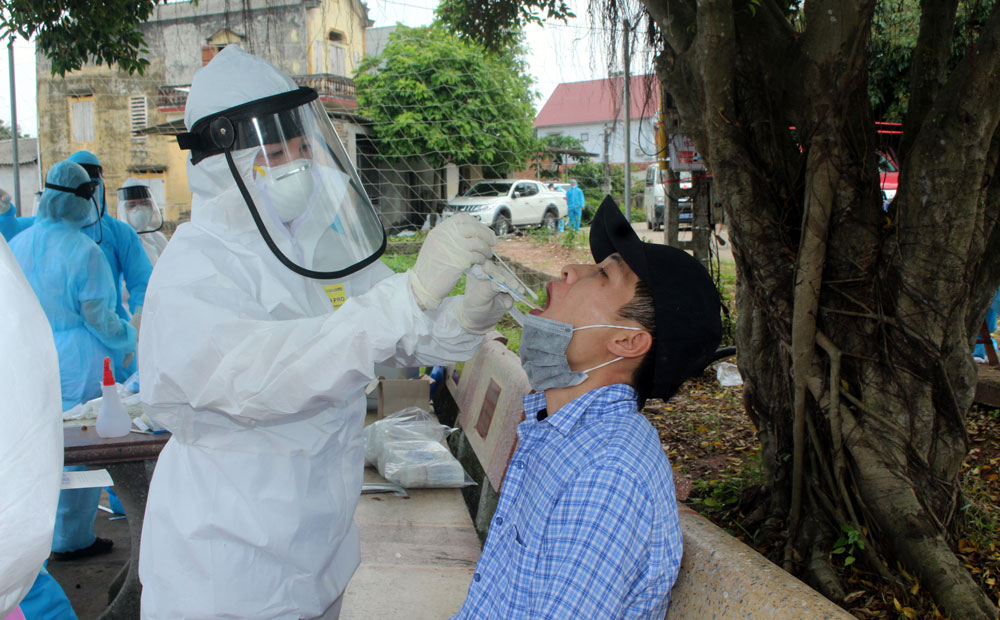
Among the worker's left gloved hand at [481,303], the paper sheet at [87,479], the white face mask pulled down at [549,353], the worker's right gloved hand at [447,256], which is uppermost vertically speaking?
the worker's right gloved hand at [447,256]

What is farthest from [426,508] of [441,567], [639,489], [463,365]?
[639,489]

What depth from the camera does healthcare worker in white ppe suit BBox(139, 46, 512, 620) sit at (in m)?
1.70

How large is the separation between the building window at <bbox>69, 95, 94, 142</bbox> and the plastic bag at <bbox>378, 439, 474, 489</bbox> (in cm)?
2259

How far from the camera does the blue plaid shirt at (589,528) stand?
1.46m

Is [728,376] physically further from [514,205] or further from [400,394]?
[514,205]

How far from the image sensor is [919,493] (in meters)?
2.47

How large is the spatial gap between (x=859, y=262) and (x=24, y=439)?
96.1 inches

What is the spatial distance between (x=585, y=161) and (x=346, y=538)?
20824mm

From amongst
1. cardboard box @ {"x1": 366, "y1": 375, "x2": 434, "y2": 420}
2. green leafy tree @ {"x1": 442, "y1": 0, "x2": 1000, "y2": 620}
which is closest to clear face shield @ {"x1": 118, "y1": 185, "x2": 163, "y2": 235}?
cardboard box @ {"x1": 366, "y1": 375, "x2": 434, "y2": 420}

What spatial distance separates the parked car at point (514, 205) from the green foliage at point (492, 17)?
7.89 m

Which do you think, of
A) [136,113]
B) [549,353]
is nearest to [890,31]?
[549,353]

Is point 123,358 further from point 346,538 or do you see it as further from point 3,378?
point 3,378

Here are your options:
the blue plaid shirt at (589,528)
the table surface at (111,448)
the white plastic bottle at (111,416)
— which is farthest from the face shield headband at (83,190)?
the blue plaid shirt at (589,528)

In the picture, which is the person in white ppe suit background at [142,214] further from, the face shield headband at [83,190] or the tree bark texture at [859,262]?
the tree bark texture at [859,262]
